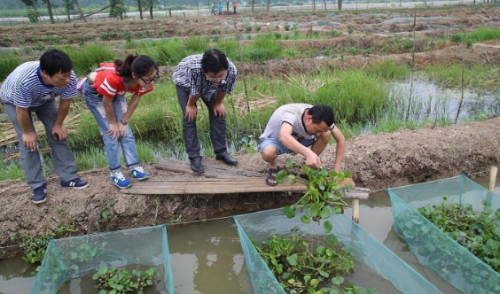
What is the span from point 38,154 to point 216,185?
1.54 meters

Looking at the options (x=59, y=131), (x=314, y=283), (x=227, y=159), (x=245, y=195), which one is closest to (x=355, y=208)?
(x=314, y=283)

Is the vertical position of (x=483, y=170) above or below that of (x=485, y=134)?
below

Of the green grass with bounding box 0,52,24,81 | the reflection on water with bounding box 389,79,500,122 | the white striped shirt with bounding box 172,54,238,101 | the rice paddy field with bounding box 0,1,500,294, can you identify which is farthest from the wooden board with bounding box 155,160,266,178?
the green grass with bounding box 0,52,24,81

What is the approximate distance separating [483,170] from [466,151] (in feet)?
1.05

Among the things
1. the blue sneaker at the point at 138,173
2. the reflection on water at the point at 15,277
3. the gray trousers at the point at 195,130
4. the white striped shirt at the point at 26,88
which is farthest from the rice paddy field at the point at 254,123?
the white striped shirt at the point at 26,88

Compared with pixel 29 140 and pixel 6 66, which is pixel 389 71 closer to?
pixel 29 140

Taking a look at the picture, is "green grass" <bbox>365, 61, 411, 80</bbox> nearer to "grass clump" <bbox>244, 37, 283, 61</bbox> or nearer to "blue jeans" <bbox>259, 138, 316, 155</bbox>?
"grass clump" <bbox>244, 37, 283, 61</bbox>

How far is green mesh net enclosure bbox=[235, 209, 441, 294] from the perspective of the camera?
2316 millimetres

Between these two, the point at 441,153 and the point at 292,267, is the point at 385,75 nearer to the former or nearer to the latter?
the point at 441,153

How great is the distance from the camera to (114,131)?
128 inches

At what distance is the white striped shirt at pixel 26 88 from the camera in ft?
8.85

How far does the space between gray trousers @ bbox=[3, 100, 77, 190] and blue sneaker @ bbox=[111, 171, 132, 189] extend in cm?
37

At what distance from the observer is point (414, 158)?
13.6 feet

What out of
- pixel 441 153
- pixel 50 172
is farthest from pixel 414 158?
→ pixel 50 172
